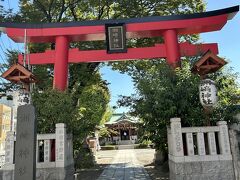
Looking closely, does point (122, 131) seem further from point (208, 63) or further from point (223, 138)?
point (223, 138)

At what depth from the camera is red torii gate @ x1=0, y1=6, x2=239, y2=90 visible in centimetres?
1291

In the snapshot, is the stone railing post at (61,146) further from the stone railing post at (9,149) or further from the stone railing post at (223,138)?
the stone railing post at (223,138)

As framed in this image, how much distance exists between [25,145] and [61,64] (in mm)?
6339

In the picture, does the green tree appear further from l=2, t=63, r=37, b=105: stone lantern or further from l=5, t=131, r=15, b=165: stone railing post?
l=5, t=131, r=15, b=165: stone railing post

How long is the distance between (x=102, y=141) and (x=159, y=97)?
42422mm

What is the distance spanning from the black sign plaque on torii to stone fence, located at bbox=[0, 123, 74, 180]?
202 inches

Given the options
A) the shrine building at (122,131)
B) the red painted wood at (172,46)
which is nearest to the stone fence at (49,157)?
the red painted wood at (172,46)

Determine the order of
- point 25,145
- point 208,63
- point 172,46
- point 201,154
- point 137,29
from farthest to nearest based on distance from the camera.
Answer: point 137,29 → point 172,46 → point 208,63 → point 201,154 → point 25,145

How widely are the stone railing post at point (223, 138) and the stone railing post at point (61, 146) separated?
16.2ft

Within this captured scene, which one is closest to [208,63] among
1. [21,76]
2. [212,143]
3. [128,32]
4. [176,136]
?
[212,143]

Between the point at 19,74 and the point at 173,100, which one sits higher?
the point at 19,74

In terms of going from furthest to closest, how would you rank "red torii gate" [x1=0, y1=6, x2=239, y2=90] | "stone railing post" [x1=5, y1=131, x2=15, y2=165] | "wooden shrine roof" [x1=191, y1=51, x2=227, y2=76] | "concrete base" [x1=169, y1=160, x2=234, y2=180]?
"red torii gate" [x1=0, y1=6, x2=239, y2=90] < "wooden shrine roof" [x1=191, y1=51, x2=227, y2=76] < "stone railing post" [x1=5, y1=131, x2=15, y2=165] < "concrete base" [x1=169, y1=160, x2=234, y2=180]

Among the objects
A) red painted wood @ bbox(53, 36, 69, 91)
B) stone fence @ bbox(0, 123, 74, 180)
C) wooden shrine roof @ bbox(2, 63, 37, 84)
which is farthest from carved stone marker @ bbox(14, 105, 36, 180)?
red painted wood @ bbox(53, 36, 69, 91)

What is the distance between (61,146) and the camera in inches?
368
